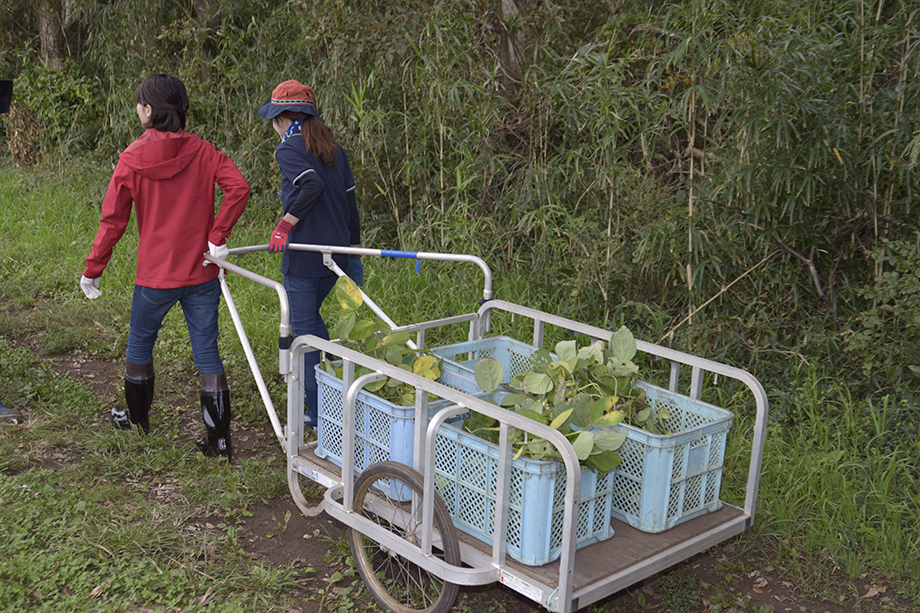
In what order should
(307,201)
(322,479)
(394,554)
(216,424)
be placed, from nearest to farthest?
(394,554) < (322,479) < (307,201) < (216,424)

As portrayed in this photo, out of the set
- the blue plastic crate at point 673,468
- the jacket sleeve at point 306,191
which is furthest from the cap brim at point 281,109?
the blue plastic crate at point 673,468

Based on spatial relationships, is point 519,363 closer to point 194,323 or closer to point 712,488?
point 712,488

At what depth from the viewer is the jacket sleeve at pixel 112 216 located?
3.87 meters

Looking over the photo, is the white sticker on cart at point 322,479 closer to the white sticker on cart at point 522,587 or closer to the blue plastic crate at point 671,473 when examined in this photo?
the white sticker on cart at point 522,587

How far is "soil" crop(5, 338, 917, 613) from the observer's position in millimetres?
3369

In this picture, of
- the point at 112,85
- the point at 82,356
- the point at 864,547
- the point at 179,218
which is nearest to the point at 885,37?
the point at 864,547

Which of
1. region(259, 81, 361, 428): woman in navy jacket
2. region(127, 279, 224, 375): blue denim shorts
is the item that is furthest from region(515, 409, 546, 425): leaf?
region(127, 279, 224, 375): blue denim shorts

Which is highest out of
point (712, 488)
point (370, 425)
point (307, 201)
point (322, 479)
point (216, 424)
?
point (307, 201)

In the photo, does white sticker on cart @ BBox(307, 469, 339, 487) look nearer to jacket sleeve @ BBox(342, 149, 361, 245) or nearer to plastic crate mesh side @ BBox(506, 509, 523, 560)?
plastic crate mesh side @ BBox(506, 509, 523, 560)

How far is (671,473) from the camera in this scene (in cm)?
281

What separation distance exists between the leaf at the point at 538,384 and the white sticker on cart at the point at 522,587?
0.68 m

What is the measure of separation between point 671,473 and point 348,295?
1.47 m

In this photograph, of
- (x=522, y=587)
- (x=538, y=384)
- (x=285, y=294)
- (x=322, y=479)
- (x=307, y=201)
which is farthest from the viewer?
(x=307, y=201)

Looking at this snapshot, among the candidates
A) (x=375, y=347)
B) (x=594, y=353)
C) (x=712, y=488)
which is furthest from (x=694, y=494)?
(x=375, y=347)
